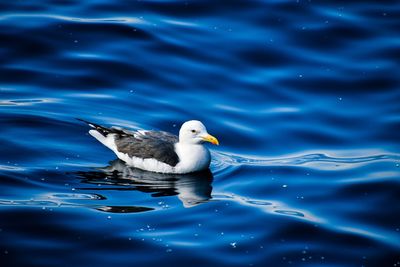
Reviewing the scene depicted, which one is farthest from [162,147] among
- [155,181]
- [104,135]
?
[104,135]

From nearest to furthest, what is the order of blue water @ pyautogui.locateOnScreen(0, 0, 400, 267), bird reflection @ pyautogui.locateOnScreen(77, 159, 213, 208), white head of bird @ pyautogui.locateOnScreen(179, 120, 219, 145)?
blue water @ pyautogui.locateOnScreen(0, 0, 400, 267)
bird reflection @ pyautogui.locateOnScreen(77, 159, 213, 208)
white head of bird @ pyautogui.locateOnScreen(179, 120, 219, 145)

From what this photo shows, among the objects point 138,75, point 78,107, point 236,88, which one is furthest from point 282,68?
point 78,107

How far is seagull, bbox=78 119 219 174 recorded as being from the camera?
14.5 m

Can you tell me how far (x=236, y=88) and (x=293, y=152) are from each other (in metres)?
3.02

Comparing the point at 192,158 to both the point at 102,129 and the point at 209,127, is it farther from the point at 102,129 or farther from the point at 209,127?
the point at 209,127

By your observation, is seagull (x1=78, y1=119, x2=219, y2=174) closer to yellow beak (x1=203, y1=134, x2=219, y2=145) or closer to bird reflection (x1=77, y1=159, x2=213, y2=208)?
yellow beak (x1=203, y1=134, x2=219, y2=145)

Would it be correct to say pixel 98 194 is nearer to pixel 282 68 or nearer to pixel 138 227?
pixel 138 227

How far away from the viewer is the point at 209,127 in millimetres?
16234

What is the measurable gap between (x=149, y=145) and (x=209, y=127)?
1.91 metres

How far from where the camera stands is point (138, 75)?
1822 cm

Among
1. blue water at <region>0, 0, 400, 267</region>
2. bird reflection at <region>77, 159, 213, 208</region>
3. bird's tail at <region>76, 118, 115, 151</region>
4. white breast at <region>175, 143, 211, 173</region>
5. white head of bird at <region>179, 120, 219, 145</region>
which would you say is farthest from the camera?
bird's tail at <region>76, 118, 115, 151</region>

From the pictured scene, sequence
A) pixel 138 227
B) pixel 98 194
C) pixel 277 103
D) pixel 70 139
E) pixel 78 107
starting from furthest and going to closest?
1. pixel 277 103
2. pixel 78 107
3. pixel 70 139
4. pixel 98 194
5. pixel 138 227

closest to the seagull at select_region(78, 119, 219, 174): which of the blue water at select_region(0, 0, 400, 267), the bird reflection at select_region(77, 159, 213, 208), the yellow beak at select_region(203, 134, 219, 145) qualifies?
the yellow beak at select_region(203, 134, 219, 145)

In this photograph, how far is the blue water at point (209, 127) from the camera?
39.5 feet
